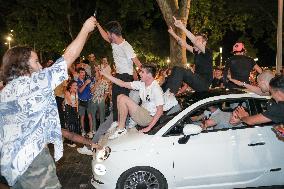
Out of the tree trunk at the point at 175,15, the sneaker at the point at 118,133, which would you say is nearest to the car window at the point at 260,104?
the sneaker at the point at 118,133

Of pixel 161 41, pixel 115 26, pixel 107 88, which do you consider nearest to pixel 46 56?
pixel 161 41

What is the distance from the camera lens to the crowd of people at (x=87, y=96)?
3959mm

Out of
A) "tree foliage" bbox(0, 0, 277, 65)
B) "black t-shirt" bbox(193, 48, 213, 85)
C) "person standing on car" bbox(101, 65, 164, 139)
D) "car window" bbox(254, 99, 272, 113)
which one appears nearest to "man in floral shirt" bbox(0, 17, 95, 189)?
"person standing on car" bbox(101, 65, 164, 139)

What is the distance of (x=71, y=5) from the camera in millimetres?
40469

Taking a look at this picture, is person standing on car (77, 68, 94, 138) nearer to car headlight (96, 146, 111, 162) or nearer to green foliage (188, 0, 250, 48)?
car headlight (96, 146, 111, 162)

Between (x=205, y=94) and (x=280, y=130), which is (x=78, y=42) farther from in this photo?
(x=205, y=94)

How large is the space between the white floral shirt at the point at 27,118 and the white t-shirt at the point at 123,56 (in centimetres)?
507

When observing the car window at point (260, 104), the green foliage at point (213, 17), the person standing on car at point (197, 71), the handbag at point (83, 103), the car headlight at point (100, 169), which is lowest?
the car headlight at point (100, 169)

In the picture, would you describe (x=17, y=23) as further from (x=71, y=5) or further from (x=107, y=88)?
(x=107, y=88)

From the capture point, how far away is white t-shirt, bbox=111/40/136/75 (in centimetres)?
903

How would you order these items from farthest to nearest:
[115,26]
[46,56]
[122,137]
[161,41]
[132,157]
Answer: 1. [46,56]
2. [161,41]
3. [115,26]
4. [122,137]
5. [132,157]

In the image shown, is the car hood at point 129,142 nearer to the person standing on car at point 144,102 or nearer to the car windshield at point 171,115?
the car windshield at point 171,115

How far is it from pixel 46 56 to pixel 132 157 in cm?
4670

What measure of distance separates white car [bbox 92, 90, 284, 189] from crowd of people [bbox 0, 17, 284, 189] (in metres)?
0.37
